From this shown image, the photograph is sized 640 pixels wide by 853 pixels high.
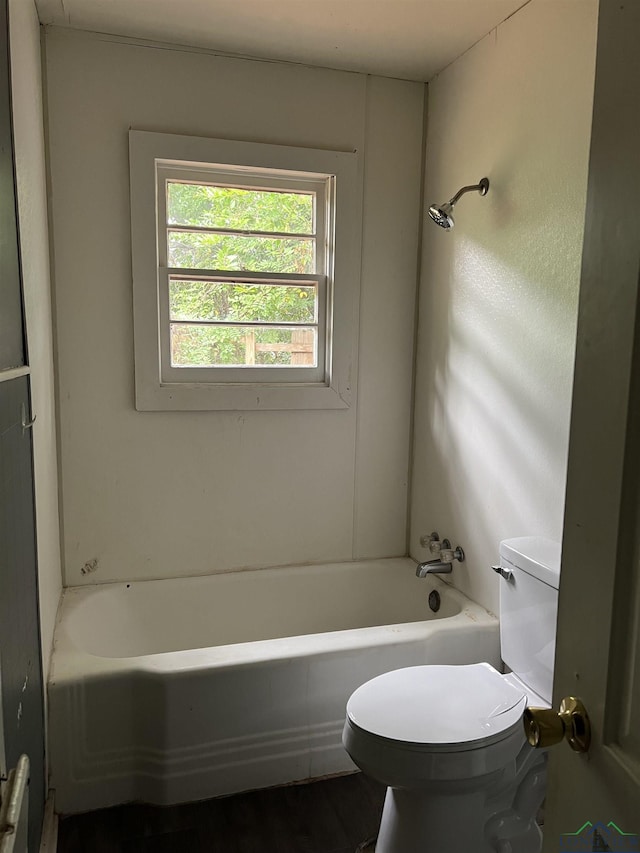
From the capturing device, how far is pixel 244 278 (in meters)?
2.47

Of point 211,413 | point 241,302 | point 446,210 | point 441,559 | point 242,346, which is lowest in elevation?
point 441,559

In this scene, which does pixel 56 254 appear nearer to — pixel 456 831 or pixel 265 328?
pixel 265 328

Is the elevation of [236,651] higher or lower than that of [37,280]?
lower

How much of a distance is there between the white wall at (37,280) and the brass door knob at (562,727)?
1346 mm

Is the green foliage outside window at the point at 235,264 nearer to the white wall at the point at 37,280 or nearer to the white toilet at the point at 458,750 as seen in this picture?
the white wall at the point at 37,280

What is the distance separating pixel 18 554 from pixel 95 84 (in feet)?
5.59

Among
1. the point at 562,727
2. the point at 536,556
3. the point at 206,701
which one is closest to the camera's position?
the point at 562,727

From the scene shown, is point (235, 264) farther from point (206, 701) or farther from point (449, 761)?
point (449, 761)

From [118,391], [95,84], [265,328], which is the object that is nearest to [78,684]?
[118,391]

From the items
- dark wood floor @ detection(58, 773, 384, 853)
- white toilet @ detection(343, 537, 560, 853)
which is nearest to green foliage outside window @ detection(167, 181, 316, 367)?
white toilet @ detection(343, 537, 560, 853)

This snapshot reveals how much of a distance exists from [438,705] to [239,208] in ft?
6.07

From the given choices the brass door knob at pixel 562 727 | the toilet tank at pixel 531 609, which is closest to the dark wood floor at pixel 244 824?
the toilet tank at pixel 531 609

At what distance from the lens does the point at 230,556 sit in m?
2.59

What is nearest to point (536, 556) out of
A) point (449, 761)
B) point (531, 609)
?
point (531, 609)
